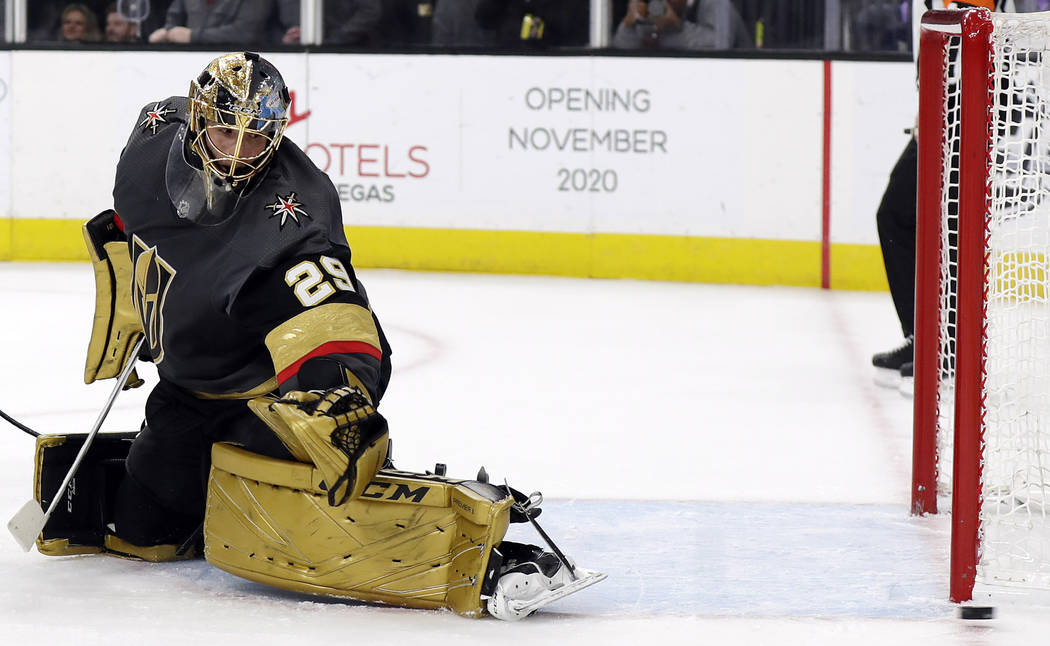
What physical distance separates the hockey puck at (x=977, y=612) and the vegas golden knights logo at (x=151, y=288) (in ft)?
4.04

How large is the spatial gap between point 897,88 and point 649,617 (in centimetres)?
422

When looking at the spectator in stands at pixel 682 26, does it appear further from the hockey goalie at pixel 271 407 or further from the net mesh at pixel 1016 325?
the hockey goalie at pixel 271 407

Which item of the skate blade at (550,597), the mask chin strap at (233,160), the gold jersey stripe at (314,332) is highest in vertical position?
the mask chin strap at (233,160)

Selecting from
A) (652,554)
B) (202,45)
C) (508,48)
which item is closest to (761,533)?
(652,554)

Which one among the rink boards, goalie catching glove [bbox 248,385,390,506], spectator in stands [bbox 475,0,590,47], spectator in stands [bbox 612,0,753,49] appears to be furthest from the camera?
spectator in stands [bbox 475,0,590,47]

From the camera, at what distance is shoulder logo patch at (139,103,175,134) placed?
103 inches

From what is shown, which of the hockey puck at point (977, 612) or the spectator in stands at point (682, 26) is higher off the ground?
the spectator in stands at point (682, 26)

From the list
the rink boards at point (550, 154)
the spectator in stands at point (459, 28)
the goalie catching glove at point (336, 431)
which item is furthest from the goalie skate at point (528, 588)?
the spectator in stands at point (459, 28)

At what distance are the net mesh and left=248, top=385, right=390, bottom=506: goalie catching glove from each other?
93 cm

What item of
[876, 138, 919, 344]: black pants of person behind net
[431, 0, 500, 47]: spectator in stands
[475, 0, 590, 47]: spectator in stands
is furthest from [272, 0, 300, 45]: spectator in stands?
[876, 138, 919, 344]: black pants of person behind net

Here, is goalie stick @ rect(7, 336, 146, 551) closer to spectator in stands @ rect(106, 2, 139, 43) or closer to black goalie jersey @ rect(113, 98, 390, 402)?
black goalie jersey @ rect(113, 98, 390, 402)

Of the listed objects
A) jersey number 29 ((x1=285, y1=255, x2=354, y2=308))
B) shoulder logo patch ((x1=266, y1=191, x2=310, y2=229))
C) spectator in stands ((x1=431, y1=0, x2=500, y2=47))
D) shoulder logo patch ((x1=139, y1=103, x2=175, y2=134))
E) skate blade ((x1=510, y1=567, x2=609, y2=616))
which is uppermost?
spectator in stands ((x1=431, y1=0, x2=500, y2=47))

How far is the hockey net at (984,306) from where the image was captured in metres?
2.31

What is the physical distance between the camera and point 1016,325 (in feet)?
9.18
